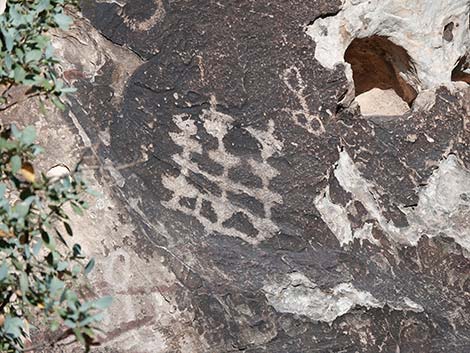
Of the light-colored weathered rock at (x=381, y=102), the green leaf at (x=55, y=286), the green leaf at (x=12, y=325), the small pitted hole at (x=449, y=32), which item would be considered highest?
the green leaf at (x=55, y=286)

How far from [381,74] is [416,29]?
33 cm

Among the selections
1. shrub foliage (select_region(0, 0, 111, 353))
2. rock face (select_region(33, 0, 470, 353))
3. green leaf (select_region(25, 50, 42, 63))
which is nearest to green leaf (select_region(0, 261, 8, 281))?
shrub foliage (select_region(0, 0, 111, 353))

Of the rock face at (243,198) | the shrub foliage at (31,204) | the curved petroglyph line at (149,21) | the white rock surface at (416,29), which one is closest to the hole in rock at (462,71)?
the white rock surface at (416,29)

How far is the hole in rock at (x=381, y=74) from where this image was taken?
229 centimetres

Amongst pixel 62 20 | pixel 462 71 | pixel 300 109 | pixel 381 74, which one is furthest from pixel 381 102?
pixel 62 20

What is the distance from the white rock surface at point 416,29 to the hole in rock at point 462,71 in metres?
0.03

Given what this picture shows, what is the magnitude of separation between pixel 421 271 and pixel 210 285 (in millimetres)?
459

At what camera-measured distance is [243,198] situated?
2064mm

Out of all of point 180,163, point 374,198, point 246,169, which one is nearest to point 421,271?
point 374,198

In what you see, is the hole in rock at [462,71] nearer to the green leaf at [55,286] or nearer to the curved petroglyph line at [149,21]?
the curved petroglyph line at [149,21]

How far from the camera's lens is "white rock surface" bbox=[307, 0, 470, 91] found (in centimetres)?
209

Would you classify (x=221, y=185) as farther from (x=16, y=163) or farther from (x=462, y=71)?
(x=16, y=163)

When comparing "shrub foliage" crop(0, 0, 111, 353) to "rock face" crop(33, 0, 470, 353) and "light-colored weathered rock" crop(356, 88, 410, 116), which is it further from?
"light-colored weathered rock" crop(356, 88, 410, 116)

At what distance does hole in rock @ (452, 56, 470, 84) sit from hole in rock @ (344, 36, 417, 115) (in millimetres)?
106
